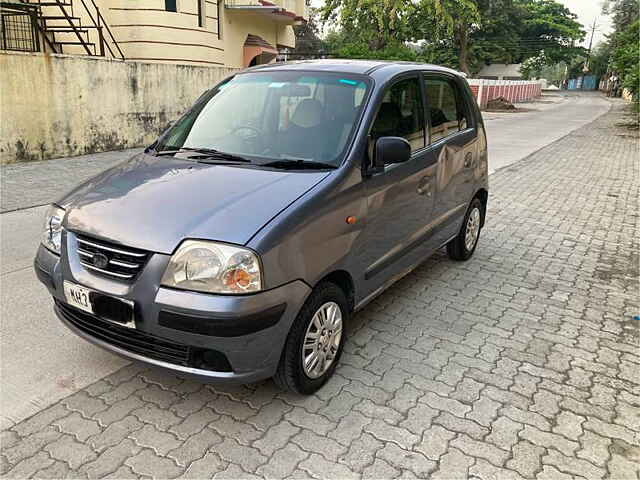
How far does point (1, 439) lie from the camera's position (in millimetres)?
2705

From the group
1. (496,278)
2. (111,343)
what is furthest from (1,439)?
(496,278)

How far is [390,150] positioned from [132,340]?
72.9 inches

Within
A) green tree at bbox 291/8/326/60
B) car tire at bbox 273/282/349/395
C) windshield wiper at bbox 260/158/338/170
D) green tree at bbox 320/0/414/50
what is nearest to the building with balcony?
windshield wiper at bbox 260/158/338/170

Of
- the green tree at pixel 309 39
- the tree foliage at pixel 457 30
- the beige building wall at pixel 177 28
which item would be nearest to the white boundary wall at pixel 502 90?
the tree foliage at pixel 457 30

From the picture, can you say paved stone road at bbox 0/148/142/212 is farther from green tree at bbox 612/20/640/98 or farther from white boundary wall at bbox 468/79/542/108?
green tree at bbox 612/20/640/98

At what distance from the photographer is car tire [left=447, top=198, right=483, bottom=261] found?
5.40 m

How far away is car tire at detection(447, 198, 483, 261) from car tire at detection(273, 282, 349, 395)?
7.94 feet

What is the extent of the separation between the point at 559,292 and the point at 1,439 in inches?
174

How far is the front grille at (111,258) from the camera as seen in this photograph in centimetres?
266

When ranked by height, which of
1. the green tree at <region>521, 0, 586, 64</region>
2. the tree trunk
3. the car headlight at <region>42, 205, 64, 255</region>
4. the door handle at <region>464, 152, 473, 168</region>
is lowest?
the car headlight at <region>42, 205, 64, 255</region>

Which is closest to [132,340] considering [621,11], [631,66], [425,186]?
[425,186]

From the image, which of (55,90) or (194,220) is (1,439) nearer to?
(194,220)

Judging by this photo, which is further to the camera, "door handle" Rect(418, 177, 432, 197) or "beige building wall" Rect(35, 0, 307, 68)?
"beige building wall" Rect(35, 0, 307, 68)

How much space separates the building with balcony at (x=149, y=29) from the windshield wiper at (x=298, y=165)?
10.7 metres
